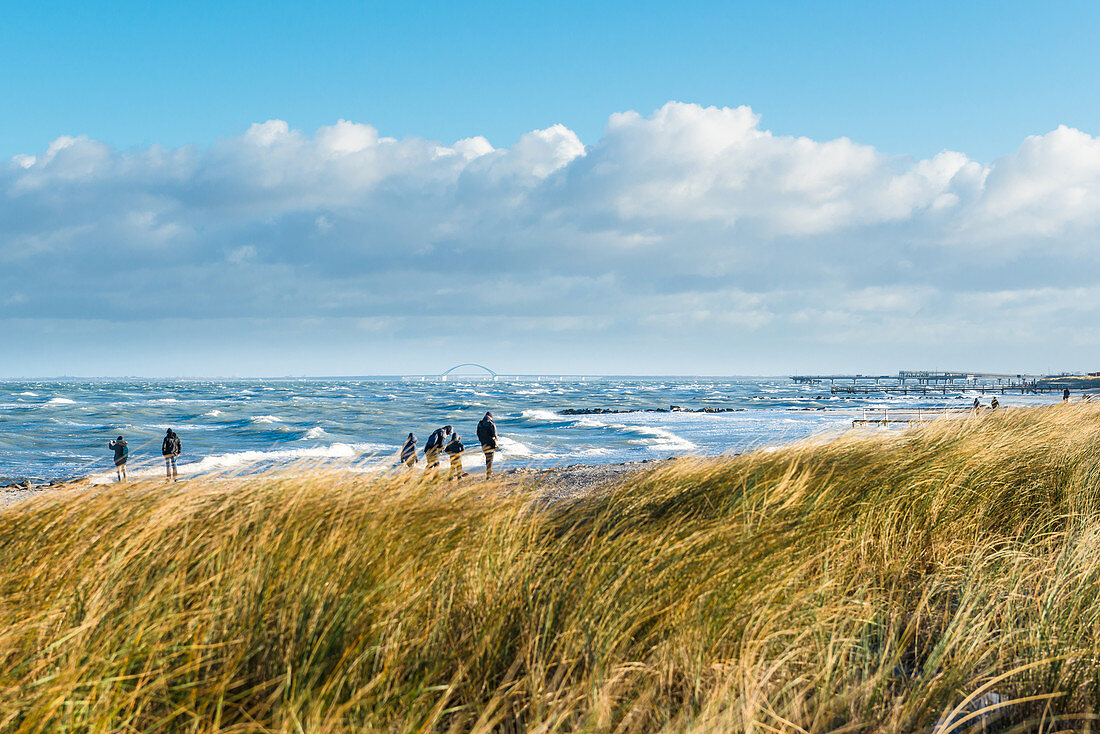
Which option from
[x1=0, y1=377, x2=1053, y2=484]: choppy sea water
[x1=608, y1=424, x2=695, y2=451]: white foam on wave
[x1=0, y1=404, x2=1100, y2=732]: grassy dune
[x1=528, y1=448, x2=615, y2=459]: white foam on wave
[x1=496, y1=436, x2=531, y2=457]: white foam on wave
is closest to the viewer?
[x1=0, y1=404, x2=1100, y2=732]: grassy dune

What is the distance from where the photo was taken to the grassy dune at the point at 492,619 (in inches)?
92.7

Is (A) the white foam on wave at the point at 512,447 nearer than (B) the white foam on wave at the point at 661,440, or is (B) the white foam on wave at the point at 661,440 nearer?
(A) the white foam on wave at the point at 512,447

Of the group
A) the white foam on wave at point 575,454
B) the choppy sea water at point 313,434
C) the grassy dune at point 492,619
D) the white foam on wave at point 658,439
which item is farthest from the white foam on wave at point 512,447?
the grassy dune at point 492,619

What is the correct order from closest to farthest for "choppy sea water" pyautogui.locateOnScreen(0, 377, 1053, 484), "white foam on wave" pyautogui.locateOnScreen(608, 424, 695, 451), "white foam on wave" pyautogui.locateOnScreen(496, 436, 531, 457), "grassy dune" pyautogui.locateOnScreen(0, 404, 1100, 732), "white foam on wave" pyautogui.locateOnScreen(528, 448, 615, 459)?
"grassy dune" pyautogui.locateOnScreen(0, 404, 1100, 732) < "choppy sea water" pyautogui.locateOnScreen(0, 377, 1053, 484) < "white foam on wave" pyautogui.locateOnScreen(528, 448, 615, 459) < "white foam on wave" pyautogui.locateOnScreen(496, 436, 531, 457) < "white foam on wave" pyautogui.locateOnScreen(608, 424, 695, 451)

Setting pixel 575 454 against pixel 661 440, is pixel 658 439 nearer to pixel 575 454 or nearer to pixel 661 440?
pixel 661 440

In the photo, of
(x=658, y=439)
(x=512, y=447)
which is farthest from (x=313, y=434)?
(x=658, y=439)

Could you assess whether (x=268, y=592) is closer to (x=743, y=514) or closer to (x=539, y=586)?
(x=539, y=586)

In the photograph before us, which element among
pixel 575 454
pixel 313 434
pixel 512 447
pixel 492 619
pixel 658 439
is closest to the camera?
pixel 492 619

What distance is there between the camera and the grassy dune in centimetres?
235

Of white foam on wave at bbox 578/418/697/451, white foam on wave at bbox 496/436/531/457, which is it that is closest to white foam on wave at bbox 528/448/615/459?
white foam on wave at bbox 496/436/531/457

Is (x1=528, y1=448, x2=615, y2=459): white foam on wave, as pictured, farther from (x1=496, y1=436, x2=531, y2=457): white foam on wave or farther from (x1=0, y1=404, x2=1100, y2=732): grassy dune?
(x1=0, y1=404, x2=1100, y2=732): grassy dune

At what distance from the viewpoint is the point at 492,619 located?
291cm

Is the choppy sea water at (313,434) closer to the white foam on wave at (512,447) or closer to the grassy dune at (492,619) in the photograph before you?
the white foam on wave at (512,447)

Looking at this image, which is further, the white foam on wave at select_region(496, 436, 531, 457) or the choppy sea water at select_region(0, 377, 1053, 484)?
the white foam on wave at select_region(496, 436, 531, 457)
